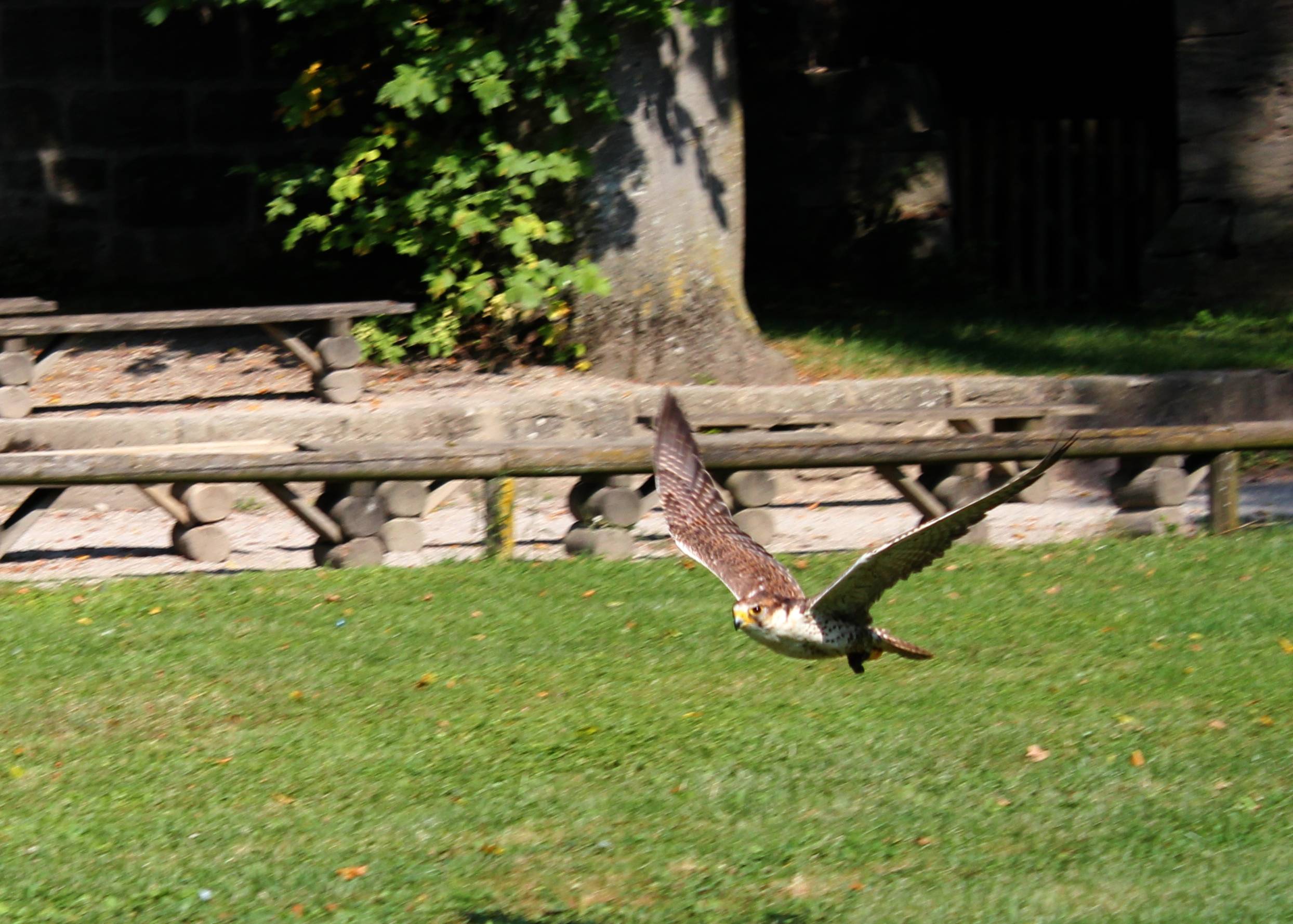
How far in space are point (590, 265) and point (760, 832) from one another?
631 centimetres

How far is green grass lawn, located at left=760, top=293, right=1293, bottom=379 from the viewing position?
1115cm

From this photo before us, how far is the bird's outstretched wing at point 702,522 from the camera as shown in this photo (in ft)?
15.1

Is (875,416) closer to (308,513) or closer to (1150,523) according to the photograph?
(1150,523)

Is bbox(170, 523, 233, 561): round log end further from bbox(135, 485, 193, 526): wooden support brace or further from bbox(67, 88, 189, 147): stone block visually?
bbox(67, 88, 189, 147): stone block

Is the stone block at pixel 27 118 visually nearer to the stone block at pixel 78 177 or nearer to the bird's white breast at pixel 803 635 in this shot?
the stone block at pixel 78 177

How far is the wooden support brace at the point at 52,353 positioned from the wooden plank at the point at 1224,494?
643 cm

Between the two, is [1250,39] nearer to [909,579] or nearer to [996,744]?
[909,579]

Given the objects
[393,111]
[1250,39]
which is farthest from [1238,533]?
[393,111]

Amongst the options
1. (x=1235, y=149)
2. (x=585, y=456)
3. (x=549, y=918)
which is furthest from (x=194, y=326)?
(x=1235, y=149)

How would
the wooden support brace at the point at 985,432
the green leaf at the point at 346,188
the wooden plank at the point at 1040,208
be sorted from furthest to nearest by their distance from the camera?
the wooden plank at the point at 1040,208 → the green leaf at the point at 346,188 → the wooden support brace at the point at 985,432

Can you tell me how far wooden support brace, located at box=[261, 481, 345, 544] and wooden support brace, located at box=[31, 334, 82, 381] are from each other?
2.71m

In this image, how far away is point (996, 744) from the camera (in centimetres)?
560

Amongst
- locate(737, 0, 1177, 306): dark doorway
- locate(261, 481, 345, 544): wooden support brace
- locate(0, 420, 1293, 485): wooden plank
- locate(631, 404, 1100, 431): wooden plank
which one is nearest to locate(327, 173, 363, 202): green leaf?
locate(631, 404, 1100, 431): wooden plank

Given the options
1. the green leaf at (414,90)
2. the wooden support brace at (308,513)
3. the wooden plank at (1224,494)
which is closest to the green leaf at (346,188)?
the green leaf at (414,90)
